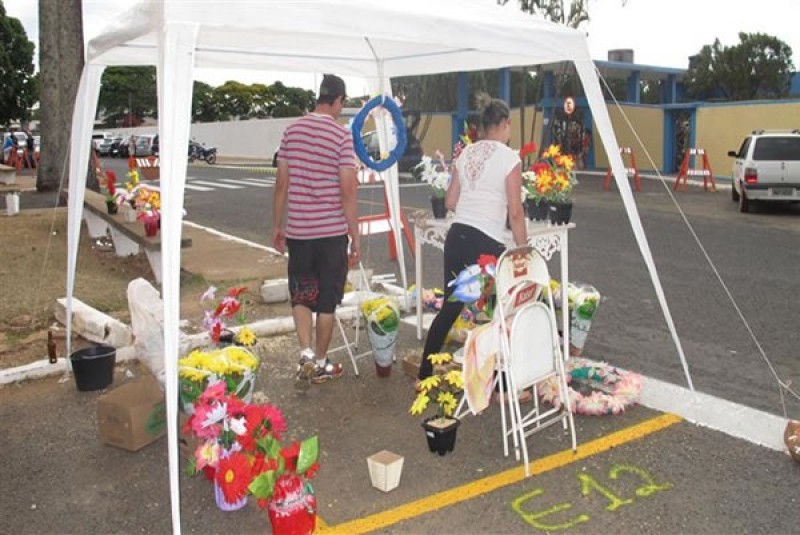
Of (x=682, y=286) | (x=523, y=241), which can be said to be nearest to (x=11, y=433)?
(x=523, y=241)

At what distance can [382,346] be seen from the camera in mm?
5156

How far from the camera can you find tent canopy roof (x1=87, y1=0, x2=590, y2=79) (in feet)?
11.3

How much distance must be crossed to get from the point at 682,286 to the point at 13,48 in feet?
153

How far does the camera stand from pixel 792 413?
4.58 meters

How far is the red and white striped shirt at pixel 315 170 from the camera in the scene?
472 cm

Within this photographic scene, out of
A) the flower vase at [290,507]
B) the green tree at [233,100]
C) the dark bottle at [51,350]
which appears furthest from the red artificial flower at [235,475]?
the green tree at [233,100]

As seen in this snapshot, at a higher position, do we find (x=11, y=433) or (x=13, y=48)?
(x=13, y=48)

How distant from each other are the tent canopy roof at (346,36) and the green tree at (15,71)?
1727 inches

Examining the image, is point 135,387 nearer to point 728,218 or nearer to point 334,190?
point 334,190

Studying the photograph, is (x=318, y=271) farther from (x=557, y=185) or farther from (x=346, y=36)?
(x=557, y=185)

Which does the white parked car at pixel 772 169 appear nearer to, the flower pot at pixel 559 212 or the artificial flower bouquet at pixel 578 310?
the artificial flower bouquet at pixel 578 310

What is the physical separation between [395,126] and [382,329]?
181 cm

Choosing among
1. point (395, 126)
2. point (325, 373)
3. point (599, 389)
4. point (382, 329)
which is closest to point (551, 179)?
point (395, 126)

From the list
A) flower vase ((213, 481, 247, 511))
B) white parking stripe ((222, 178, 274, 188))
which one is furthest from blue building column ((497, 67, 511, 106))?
flower vase ((213, 481, 247, 511))
